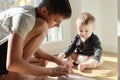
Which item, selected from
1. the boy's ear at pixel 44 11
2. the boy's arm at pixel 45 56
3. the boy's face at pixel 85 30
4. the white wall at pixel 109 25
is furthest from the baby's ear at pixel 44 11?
the white wall at pixel 109 25

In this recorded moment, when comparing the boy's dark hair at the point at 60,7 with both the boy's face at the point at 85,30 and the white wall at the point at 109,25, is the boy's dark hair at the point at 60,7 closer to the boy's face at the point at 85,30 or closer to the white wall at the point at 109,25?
the boy's face at the point at 85,30

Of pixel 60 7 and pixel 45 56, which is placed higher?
pixel 60 7

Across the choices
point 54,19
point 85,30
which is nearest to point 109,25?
point 85,30

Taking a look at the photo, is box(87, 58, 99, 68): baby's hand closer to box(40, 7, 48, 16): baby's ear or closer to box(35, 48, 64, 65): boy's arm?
box(35, 48, 64, 65): boy's arm

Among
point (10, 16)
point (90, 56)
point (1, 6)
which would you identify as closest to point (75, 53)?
point (90, 56)

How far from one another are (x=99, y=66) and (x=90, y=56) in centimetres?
9

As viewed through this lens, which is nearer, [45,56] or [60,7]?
[60,7]

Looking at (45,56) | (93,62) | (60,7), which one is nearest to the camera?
(60,7)

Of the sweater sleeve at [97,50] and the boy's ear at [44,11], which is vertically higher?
the boy's ear at [44,11]

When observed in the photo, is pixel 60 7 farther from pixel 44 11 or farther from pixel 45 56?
pixel 45 56

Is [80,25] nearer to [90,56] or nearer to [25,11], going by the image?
[90,56]

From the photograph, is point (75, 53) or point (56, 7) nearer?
point (56, 7)

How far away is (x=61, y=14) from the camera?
1.10m

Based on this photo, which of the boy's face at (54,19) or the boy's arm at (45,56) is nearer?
the boy's face at (54,19)
